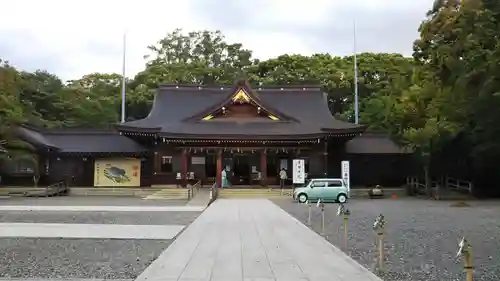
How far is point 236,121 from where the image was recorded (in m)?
34.5

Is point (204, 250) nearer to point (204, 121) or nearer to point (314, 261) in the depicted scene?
point (314, 261)

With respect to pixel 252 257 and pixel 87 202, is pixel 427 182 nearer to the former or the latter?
pixel 87 202

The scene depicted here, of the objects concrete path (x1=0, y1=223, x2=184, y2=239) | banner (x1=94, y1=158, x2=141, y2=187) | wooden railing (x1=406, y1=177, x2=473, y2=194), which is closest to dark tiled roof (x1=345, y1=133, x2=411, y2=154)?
wooden railing (x1=406, y1=177, x2=473, y2=194)

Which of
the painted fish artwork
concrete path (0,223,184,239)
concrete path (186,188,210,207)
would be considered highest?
the painted fish artwork

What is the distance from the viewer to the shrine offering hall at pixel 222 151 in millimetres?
32156

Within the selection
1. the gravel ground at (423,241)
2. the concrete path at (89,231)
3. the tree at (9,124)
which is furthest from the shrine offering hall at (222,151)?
the concrete path at (89,231)

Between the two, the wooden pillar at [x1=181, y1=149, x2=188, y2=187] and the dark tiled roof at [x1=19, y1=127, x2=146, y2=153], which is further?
the dark tiled roof at [x1=19, y1=127, x2=146, y2=153]

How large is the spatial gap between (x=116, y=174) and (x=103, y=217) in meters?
17.5

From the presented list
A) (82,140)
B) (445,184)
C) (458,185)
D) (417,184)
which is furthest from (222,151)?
(458,185)

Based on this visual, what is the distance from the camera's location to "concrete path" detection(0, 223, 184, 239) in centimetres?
1220

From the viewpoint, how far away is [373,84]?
5253cm

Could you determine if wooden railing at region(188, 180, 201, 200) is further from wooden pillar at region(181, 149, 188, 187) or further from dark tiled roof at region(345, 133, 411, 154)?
dark tiled roof at region(345, 133, 411, 154)

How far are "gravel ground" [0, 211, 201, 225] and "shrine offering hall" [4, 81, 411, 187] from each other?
13419mm

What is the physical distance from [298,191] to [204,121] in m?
11.4
